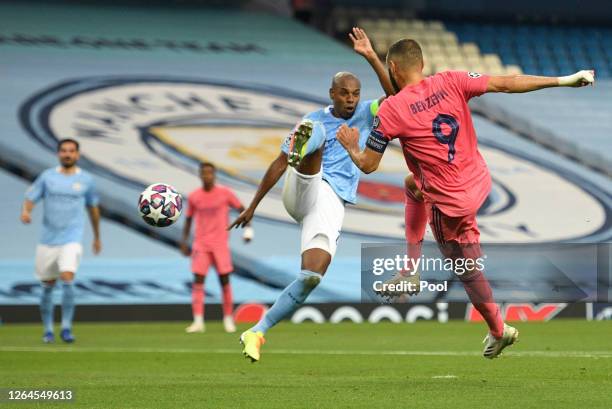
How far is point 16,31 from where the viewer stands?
2577 centimetres

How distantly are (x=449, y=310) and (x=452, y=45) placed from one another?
1020 centimetres

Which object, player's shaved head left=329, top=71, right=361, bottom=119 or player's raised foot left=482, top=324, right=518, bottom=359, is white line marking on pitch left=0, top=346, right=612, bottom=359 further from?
player's shaved head left=329, top=71, right=361, bottom=119

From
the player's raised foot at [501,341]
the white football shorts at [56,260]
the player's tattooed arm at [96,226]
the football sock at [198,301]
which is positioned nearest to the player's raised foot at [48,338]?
the white football shorts at [56,260]

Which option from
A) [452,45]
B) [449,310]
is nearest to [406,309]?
[449,310]

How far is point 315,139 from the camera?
8.21 metres

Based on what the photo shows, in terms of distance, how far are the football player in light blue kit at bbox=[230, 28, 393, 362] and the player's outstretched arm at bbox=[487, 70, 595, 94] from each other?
36.4 inches

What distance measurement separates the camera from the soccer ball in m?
10.2

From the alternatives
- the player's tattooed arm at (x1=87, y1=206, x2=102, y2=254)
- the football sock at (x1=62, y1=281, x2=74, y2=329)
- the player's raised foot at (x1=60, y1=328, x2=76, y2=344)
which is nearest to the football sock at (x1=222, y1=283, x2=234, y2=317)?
the player's tattooed arm at (x1=87, y1=206, x2=102, y2=254)

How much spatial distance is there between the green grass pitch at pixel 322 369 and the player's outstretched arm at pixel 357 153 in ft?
4.74

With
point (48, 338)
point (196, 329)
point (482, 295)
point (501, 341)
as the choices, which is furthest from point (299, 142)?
point (196, 329)

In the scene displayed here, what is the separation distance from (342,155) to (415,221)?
97cm

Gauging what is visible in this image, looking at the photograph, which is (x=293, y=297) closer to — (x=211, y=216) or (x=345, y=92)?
(x=345, y=92)

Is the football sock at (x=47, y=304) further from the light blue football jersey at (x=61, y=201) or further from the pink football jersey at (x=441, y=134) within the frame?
the pink football jersey at (x=441, y=134)

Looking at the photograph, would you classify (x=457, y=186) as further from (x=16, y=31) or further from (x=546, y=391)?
(x=16, y=31)
